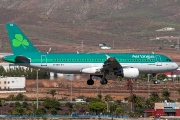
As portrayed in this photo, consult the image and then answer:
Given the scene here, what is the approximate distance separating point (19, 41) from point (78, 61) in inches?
302

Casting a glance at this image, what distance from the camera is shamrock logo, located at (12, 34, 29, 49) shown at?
318 ft

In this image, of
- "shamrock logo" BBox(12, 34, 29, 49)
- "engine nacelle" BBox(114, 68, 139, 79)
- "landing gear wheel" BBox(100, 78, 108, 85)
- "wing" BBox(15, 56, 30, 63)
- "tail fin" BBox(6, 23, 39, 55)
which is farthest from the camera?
"landing gear wheel" BBox(100, 78, 108, 85)

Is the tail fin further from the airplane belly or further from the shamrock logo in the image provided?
the airplane belly

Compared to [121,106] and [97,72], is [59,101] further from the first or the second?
[97,72]

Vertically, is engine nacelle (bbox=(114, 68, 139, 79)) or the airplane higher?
the airplane

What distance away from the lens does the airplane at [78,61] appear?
9519cm

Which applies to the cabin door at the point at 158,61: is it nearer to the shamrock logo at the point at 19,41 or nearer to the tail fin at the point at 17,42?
the tail fin at the point at 17,42

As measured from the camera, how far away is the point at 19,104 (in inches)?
5118

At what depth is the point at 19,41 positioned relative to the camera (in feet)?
319

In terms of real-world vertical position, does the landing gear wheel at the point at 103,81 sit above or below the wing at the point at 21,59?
below

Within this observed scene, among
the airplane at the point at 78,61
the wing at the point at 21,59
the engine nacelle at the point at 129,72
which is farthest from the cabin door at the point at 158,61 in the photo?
the wing at the point at 21,59

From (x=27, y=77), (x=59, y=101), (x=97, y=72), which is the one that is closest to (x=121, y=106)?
(x=59, y=101)

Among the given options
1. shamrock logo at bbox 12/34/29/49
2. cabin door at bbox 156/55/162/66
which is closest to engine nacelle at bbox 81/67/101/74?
shamrock logo at bbox 12/34/29/49

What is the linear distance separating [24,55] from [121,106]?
4338 centimetres
